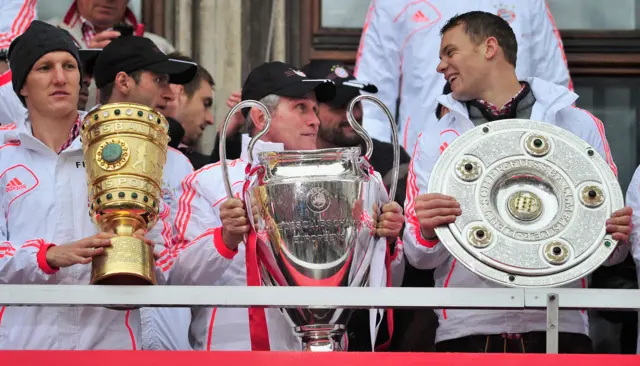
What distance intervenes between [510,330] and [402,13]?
1782 mm

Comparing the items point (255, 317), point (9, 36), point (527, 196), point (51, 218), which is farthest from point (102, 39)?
point (527, 196)

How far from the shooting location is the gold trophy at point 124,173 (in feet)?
12.0

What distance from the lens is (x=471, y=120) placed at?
4516mm

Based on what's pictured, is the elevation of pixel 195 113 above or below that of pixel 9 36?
below

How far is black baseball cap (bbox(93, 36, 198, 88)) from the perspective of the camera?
4.95 meters

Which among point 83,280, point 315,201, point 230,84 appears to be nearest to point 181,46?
point 230,84

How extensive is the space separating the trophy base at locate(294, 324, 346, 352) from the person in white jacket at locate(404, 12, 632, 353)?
1.24 feet

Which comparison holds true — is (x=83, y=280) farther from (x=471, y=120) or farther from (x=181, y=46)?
(x=181, y=46)

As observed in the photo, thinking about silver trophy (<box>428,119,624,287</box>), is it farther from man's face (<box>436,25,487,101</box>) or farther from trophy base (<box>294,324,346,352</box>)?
man's face (<box>436,25,487,101</box>)

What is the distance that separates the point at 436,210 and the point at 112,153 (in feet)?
2.68

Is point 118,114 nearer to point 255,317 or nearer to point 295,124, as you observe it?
point 255,317

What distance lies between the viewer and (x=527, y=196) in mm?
A: 3811

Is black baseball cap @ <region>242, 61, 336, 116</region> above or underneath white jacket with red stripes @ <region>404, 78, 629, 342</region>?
above

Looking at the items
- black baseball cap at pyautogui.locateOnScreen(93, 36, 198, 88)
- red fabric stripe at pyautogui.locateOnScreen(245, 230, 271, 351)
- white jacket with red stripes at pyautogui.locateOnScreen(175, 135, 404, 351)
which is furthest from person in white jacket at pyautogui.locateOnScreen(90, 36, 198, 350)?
red fabric stripe at pyautogui.locateOnScreen(245, 230, 271, 351)
